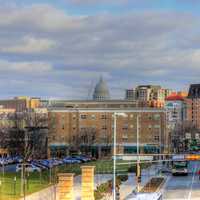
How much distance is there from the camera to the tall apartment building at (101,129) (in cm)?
16438

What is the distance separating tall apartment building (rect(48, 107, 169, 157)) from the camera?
539 feet

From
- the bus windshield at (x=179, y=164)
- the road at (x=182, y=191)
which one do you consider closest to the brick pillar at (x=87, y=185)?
the road at (x=182, y=191)

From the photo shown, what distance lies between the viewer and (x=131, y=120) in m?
179

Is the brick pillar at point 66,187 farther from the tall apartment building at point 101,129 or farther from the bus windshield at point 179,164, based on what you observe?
the tall apartment building at point 101,129

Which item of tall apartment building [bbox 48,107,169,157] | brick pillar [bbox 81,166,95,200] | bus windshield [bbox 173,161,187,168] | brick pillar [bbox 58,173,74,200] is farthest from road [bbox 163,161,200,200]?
tall apartment building [bbox 48,107,169,157]

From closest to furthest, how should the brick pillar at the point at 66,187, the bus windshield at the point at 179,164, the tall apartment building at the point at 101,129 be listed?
the brick pillar at the point at 66,187, the bus windshield at the point at 179,164, the tall apartment building at the point at 101,129

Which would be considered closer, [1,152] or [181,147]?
[1,152]

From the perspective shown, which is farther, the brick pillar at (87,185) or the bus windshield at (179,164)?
the bus windshield at (179,164)

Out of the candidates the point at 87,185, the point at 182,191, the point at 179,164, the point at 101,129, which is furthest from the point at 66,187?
the point at 101,129

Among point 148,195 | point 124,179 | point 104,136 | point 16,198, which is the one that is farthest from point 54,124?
point 148,195

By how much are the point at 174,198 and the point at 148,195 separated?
1679 cm

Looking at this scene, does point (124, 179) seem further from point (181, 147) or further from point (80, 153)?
point (181, 147)

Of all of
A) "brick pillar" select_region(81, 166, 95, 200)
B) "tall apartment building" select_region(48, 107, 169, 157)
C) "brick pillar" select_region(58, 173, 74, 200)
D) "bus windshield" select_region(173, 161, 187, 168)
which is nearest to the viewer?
"brick pillar" select_region(58, 173, 74, 200)

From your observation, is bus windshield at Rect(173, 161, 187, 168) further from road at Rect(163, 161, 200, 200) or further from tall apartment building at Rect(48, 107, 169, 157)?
tall apartment building at Rect(48, 107, 169, 157)
